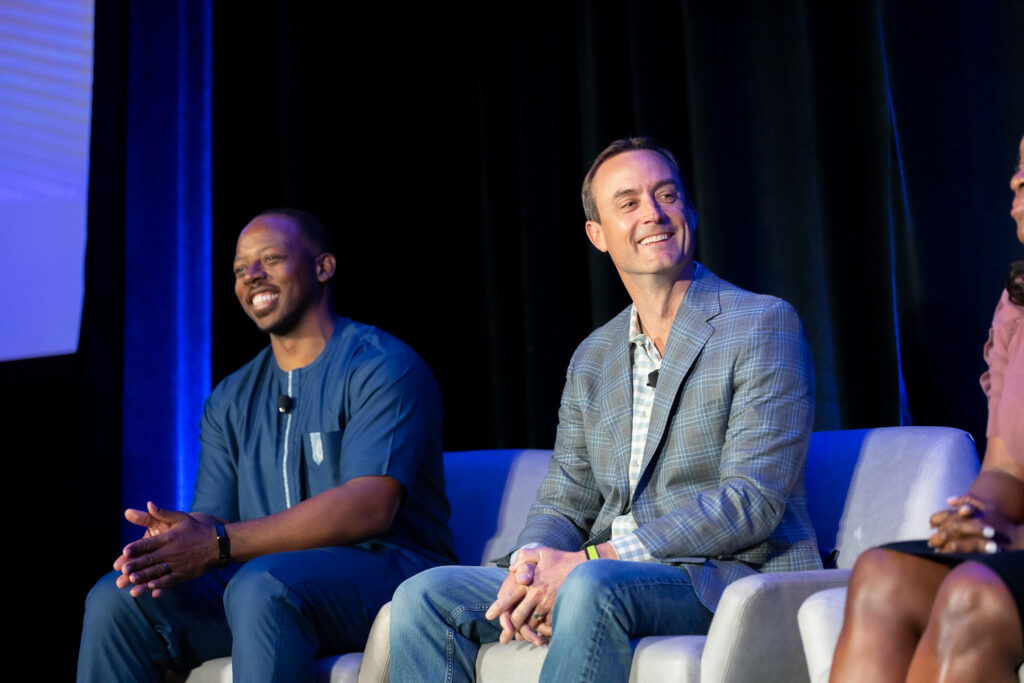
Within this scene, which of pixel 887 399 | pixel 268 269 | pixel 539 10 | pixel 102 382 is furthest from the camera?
pixel 102 382

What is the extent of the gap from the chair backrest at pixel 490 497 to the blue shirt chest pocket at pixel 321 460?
1.28 ft

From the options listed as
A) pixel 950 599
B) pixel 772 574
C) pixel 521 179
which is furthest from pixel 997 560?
pixel 521 179

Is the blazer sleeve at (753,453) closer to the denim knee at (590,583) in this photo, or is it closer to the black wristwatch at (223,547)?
the denim knee at (590,583)

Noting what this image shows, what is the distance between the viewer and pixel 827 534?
7.42ft

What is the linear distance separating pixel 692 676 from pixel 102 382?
2.57m

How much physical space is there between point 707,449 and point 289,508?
3.19ft

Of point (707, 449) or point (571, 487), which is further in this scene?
point (571, 487)

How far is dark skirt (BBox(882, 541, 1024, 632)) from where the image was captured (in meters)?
1.38

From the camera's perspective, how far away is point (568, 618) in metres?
1.76

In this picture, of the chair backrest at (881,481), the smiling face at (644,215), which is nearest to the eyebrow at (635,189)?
the smiling face at (644,215)

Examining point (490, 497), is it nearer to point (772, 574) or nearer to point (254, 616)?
point (254, 616)

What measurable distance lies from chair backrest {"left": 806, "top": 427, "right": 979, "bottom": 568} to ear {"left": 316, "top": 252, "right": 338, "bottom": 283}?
1.29 metres

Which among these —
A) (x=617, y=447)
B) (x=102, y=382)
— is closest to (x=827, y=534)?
(x=617, y=447)

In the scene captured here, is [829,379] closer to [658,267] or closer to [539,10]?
[658,267]
